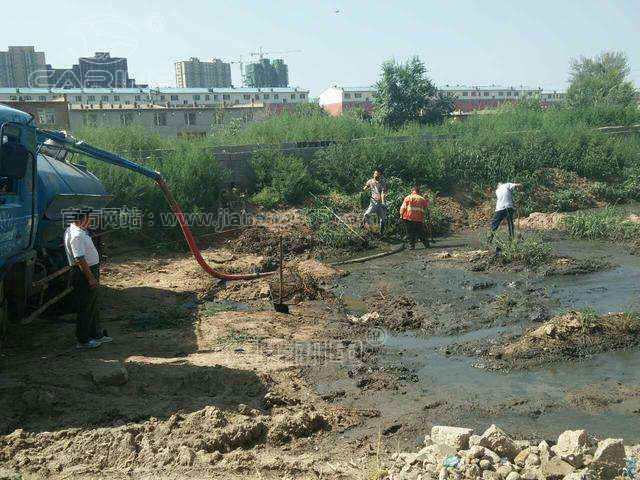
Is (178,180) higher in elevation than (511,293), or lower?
higher

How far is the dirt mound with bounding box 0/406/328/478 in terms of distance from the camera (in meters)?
5.24

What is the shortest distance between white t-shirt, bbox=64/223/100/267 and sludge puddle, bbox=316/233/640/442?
3.25 metres

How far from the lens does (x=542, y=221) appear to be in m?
19.7

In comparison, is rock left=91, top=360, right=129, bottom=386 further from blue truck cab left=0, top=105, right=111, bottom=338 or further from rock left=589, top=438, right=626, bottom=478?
rock left=589, top=438, right=626, bottom=478

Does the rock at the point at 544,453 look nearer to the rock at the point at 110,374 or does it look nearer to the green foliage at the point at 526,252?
the rock at the point at 110,374

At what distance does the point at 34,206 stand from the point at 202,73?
4252 inches

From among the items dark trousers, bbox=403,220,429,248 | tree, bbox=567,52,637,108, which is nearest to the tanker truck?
dark trousers, bbox=403,220,429,248

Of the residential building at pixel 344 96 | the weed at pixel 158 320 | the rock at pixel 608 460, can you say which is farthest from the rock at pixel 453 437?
the residential building at pixel 344 96

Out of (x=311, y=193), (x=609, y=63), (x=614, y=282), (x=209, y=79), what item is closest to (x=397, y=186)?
(x=311, y=193)

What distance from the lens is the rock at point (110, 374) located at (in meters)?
6.81

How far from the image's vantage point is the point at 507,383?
732cm

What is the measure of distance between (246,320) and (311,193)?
33.9ft

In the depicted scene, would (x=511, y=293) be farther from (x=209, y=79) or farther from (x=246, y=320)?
(x=209, y=79)

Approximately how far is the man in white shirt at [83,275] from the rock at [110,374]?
1.22 meters
